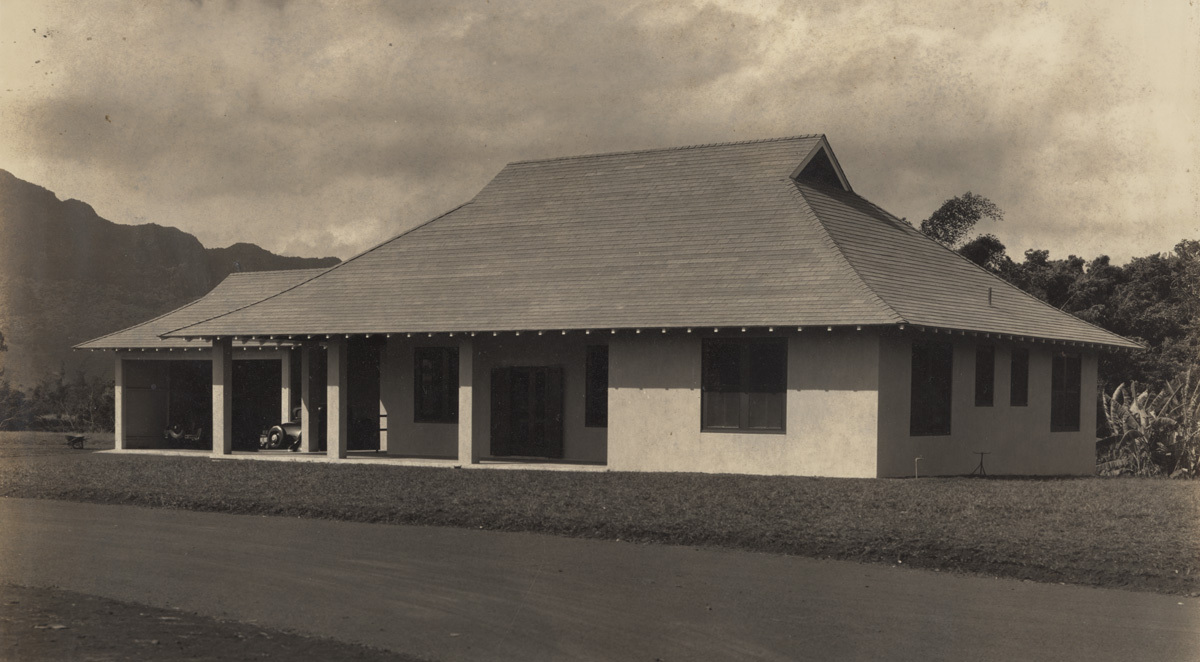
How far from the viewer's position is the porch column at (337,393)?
1021 inches

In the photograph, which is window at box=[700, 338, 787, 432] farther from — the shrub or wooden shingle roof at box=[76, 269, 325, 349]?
wooden shingle roof at box=[76, 269, 325, 349]

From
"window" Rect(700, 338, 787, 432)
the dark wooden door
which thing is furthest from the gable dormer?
the dark wooden door

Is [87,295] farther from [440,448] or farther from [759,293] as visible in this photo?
[759,293]

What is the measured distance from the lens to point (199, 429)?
3266cm

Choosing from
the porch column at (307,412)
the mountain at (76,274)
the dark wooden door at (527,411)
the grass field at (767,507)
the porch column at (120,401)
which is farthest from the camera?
the mountain at (76,274)

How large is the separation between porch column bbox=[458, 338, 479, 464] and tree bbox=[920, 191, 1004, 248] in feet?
69.5

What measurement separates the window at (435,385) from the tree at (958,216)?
19.8 meters

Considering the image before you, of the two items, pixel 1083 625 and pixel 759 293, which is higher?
pixel 759 293

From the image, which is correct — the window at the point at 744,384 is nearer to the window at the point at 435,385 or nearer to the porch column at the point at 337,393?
the window at the point at 435,385

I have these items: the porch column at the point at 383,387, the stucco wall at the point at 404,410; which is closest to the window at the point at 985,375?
the stucco wall at the point at 404,410

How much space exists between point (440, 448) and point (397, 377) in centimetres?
199

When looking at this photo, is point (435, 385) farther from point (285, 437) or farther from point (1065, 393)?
point (1065, 393)

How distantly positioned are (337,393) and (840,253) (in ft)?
35.2

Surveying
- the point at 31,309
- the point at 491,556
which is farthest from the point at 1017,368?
the point at 31,309
